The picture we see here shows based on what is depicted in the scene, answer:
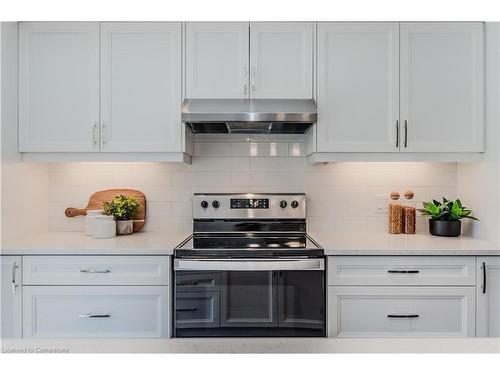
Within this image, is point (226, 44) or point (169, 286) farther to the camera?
point (226, 44)

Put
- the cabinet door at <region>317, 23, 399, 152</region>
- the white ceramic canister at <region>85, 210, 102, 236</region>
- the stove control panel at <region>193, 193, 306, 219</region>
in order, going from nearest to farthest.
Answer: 1. the cabinet door at <region>317, 23, 399, 152</region>
2. the white ceramic canister at <region>85, 210, 102, 236</region>
3. the stove control panel at <region>193, 193, 306, 219</region>

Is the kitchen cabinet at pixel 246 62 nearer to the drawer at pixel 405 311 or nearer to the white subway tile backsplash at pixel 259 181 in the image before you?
the white subway tile backsplash at pixel 259 181

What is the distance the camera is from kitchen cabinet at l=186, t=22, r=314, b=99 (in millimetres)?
2453

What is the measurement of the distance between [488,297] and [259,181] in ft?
4.99

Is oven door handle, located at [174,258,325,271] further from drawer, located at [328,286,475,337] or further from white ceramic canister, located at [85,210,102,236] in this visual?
white ceramic canister, located at [85,210,102,236]

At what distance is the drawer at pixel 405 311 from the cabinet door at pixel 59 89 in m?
1.77

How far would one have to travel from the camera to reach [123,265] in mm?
2178

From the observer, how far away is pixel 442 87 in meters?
2.45

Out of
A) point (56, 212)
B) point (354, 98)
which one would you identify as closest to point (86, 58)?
point (56, 212)

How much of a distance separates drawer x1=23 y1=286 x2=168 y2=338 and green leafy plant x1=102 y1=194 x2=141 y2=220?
0.57 meters

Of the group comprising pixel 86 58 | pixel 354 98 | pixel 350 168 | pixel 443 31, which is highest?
pixel 443 31

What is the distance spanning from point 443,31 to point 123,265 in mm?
2327

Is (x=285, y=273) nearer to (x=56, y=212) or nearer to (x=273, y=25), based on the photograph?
(x=273, y=25)

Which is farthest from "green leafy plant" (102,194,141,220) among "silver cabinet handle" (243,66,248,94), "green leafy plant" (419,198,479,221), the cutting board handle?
"green leafy plant" (419,198,479,221)
